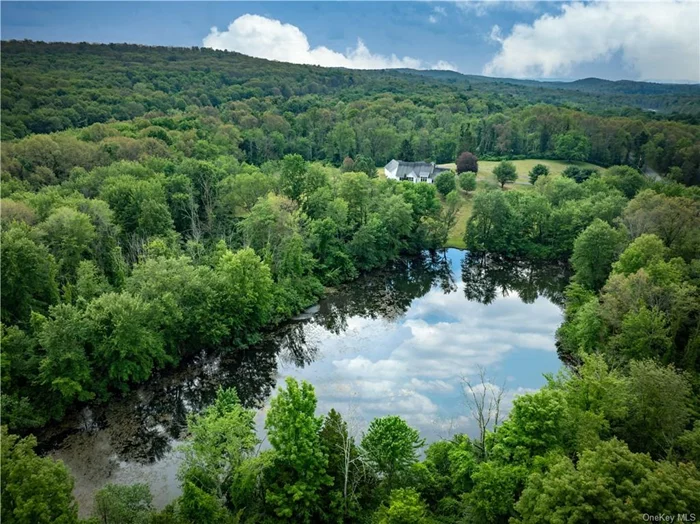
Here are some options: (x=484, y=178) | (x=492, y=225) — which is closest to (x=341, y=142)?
(x=484, y=178)

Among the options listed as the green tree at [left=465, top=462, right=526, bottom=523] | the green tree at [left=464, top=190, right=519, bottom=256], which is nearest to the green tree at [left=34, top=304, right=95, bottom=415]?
the green tree at [left=465, top=462, right=526, bottom=523]

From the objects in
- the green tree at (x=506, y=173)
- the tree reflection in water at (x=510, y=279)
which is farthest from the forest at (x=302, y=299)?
the tree reflection in water at (x=510, y=279)

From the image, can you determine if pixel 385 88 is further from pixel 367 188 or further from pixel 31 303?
pixel 31 303

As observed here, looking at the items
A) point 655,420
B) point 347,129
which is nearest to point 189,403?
point 655,420

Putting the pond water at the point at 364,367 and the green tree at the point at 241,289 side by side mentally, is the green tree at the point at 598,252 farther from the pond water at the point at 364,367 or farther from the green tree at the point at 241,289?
the green tree at the point at 241,289

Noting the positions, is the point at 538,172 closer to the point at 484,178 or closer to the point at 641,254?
the point at 484,178

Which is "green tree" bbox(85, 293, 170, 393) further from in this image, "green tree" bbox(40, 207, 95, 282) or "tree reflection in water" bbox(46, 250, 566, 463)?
"green tree" bbox(40, 207, 95, 282)
